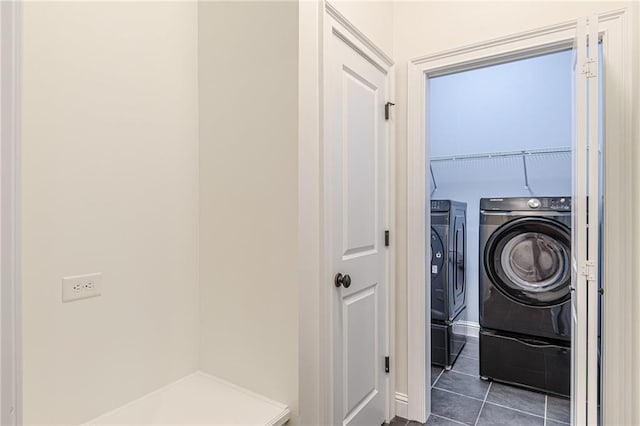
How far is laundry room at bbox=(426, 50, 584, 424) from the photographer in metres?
2.43

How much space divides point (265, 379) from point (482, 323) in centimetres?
194

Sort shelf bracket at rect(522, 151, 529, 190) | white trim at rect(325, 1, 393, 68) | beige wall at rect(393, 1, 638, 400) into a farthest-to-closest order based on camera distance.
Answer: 1. shelf bracket at rect(522, 151, 529, 190)
2. beige wall at rect(393, 1, 638, 400)
3. white trim at rect(325, 1, 393, 68)

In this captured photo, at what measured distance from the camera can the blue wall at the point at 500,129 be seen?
125 inches

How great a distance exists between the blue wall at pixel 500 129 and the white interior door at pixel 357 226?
1823 millimetres

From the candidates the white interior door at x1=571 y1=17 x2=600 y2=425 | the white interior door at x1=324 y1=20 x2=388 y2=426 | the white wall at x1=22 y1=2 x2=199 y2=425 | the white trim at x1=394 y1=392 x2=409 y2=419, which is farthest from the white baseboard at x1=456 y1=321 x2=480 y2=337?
the white wall at x1=22 y1=2 x2=199 y2=425

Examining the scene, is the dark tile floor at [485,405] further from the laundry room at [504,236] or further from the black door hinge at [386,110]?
the black door hinge at [386,110]

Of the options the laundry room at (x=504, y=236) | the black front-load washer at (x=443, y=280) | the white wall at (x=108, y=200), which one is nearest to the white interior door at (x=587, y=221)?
the laundry room at (x=504, y=236)

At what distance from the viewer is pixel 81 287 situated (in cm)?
130

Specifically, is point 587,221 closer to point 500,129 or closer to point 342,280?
point 342,280

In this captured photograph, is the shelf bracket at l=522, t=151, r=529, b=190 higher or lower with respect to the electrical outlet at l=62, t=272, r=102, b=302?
higher

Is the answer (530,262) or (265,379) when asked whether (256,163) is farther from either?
(530,262)

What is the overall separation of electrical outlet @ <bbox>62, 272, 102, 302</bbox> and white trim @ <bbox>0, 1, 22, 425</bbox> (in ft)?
2.58

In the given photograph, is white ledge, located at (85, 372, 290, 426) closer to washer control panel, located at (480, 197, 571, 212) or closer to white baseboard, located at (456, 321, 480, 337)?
washer control panel, located at (480, 197, 571, 212)

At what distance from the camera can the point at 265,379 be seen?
4.84ft
